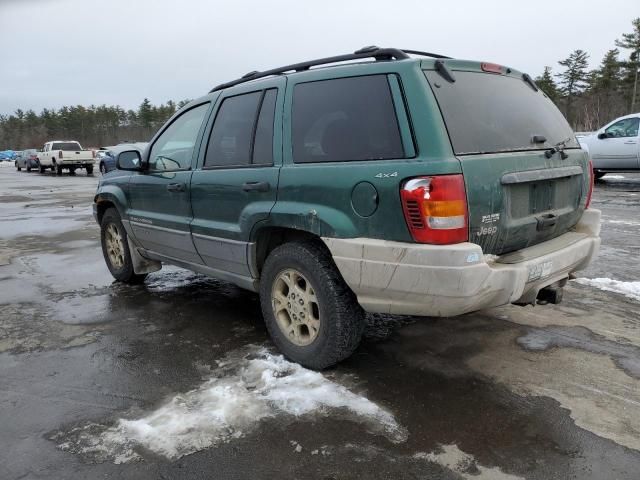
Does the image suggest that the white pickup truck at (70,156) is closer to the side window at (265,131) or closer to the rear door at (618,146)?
the rear door at (618,146)

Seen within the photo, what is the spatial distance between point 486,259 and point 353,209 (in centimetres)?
79

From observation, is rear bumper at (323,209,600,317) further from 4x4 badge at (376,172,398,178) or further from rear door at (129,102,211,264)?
rear door at (129,102,211,264)

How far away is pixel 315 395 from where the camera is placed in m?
3.01

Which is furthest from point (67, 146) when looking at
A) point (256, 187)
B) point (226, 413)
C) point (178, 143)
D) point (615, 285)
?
point (226, 413)

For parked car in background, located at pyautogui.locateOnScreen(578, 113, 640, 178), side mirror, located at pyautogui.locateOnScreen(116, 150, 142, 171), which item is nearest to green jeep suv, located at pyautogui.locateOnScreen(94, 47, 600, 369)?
side mirror, located at pyautogui.locateOnScreen(116, 150, 142, 171)

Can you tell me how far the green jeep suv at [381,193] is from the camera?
270 cm

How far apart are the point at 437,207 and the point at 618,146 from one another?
1291cm

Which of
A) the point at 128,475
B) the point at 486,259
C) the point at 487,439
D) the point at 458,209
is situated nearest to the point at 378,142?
the point at 458,209

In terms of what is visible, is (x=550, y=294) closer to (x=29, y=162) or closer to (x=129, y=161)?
(x=129, y=161)

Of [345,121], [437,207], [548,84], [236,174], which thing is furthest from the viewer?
[548,84]

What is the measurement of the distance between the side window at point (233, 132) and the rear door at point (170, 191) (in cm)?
22

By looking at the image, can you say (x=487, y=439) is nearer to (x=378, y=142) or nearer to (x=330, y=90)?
(x=378, y=142)

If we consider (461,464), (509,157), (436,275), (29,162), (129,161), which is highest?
(29,162)

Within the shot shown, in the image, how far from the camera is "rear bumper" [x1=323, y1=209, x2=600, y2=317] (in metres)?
2.64
